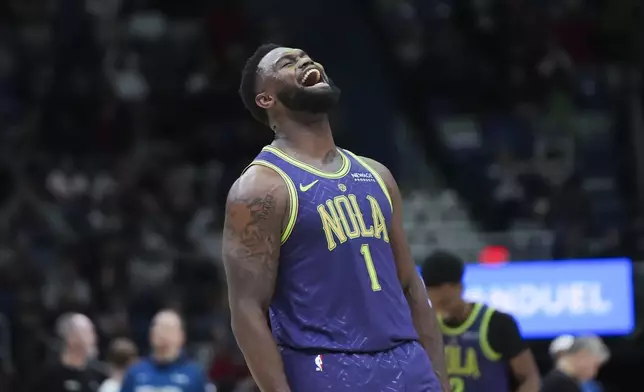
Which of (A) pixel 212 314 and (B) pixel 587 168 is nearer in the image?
(A) pixel 212 314

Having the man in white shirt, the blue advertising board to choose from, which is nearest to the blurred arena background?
the blue advertising board

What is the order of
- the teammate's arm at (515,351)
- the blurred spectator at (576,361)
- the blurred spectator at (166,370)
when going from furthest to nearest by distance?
the blurred spectator at (166,370), the blurred spectator at (576,361), the teammate's arm at (515,351)

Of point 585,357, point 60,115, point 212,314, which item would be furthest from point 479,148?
point 585,357

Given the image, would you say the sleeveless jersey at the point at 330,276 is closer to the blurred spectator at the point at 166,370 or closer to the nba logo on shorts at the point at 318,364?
the nba logo on shorts at the point at 318,364

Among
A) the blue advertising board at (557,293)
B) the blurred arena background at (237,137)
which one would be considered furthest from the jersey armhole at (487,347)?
the blurred arena background at (237,137)

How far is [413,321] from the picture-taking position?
13.9 ft

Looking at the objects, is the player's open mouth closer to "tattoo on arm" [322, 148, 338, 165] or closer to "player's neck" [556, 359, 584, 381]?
"tattoo on arm" [322, 148, 338, 165]

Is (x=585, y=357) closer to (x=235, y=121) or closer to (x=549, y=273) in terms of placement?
(x=549, y=273)

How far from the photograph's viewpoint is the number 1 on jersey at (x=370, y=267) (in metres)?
3.96

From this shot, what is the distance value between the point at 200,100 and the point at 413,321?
1044 cm

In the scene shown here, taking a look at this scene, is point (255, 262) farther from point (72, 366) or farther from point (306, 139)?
point (72, 366)

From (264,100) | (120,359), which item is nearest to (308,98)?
(264,100)

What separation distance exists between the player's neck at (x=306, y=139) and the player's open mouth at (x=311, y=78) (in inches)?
5.3

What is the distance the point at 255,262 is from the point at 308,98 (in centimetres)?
56
